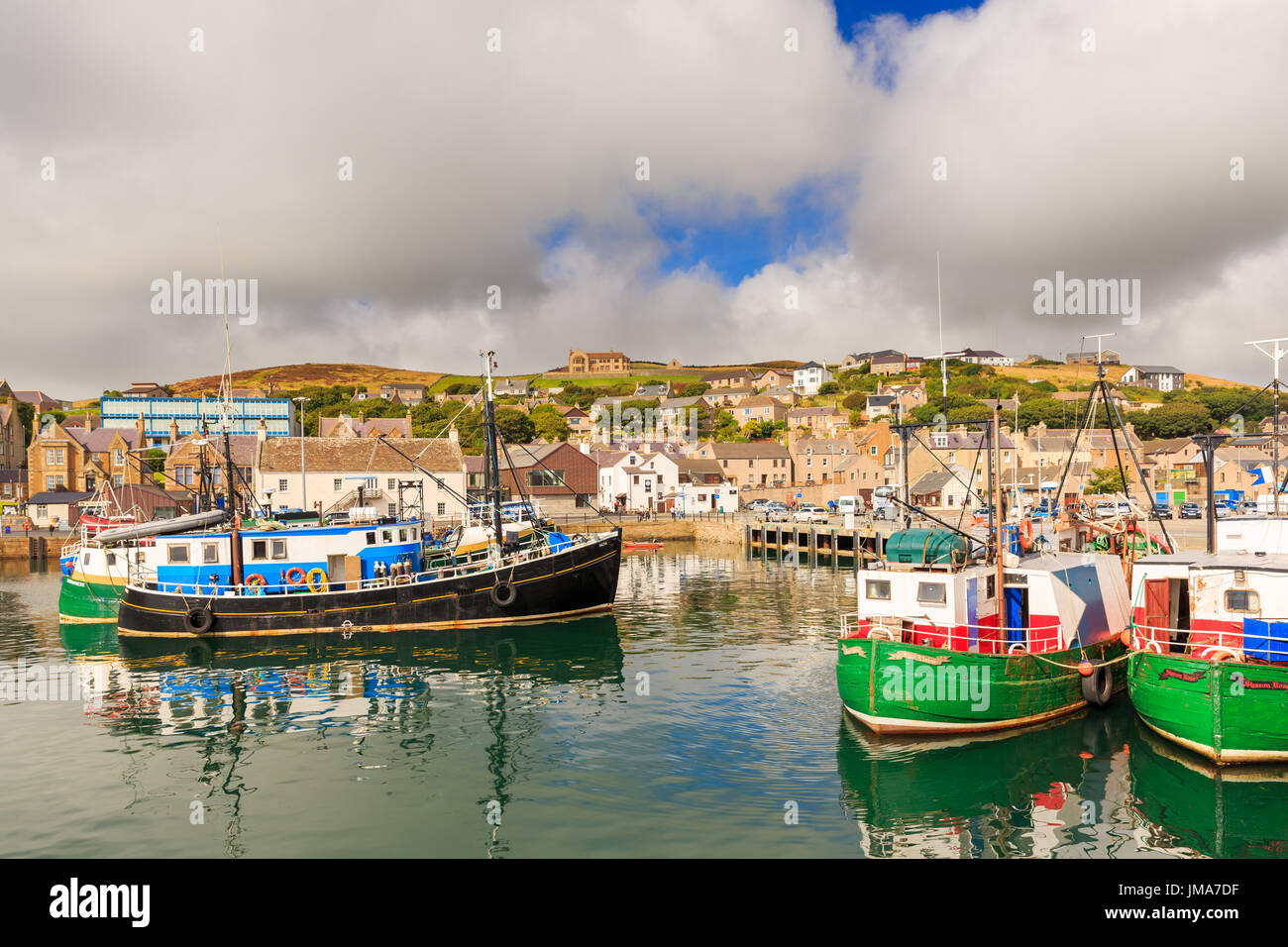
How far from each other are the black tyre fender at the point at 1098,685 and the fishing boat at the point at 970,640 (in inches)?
1.2

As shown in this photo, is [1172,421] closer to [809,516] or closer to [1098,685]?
[809,516]

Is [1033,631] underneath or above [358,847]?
above

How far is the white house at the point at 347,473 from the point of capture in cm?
7869

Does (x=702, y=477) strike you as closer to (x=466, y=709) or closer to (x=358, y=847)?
(x=466, y=709)

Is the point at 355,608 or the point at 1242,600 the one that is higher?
the point at 1242,600

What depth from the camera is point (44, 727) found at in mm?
23656

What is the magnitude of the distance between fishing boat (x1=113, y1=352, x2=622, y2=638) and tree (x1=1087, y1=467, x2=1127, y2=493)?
87.6 m

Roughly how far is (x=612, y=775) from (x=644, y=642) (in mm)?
16101

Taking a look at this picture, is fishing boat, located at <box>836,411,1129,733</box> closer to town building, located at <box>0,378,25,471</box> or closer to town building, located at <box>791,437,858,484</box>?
town building, located at <box>791,437,858,484</box>

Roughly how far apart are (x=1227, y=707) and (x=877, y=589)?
8123 mm

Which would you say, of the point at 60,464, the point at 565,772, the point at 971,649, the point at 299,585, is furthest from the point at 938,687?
the point at 60,464

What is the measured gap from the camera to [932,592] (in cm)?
2159
